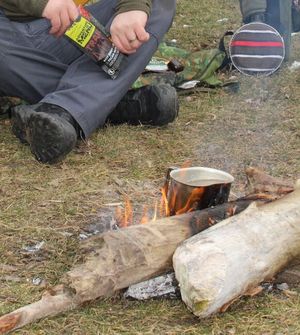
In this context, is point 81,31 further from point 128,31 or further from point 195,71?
point 195,71

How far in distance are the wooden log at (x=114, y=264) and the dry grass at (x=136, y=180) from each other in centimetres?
7

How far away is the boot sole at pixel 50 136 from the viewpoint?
10.5 feet

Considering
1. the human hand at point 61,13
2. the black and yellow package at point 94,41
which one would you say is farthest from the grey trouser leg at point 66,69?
the human hand at point 61,13

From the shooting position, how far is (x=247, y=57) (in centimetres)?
495

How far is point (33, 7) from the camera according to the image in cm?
325

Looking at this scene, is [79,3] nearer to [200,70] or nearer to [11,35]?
[11,35]

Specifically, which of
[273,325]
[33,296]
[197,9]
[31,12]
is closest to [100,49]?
[31,12]

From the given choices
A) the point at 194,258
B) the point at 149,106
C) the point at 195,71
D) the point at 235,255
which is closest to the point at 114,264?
the point at 194,258

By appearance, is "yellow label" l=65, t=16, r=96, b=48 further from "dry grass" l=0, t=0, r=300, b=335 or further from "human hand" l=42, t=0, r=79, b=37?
"dry grass" l=0, t=0, r=300, b=335

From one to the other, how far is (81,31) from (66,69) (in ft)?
1.80

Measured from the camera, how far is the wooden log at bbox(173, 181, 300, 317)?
204 cm

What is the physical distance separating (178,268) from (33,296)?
1.73 ft

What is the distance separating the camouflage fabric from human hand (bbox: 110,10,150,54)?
3.62ft

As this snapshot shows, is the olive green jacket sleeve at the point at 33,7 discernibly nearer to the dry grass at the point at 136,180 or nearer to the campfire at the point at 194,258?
the dry grass at the point at 136,180
